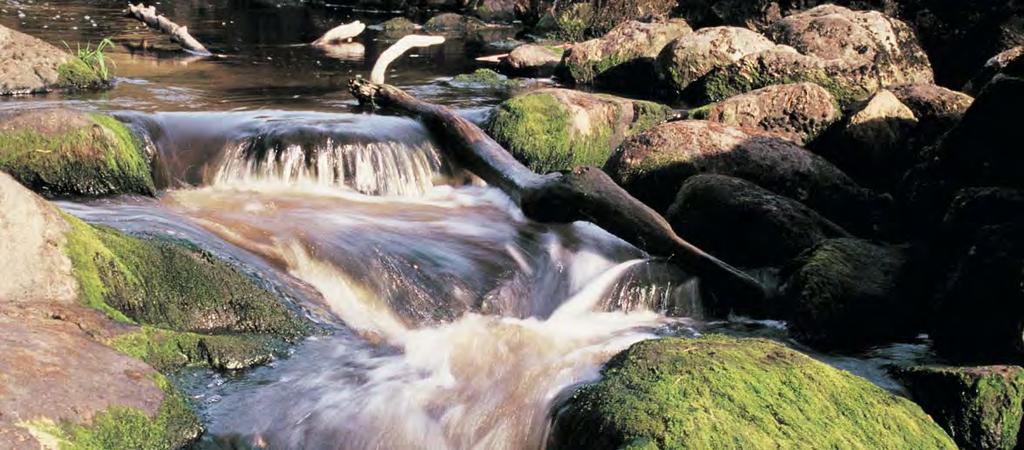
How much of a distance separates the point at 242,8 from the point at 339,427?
26.9 metres

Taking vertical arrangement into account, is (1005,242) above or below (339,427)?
above

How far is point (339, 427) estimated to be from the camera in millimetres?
4273

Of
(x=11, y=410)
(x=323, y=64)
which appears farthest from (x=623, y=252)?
(x=323, y=64)

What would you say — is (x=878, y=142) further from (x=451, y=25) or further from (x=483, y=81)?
(x=451, y=25)

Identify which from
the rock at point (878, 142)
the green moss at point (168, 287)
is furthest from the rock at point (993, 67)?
the green moss at point (168, 287)

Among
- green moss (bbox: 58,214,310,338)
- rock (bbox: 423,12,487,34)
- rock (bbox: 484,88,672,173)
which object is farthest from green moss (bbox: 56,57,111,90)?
rock (bbox: 423,12,487,34)

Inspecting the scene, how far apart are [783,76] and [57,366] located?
966 cm

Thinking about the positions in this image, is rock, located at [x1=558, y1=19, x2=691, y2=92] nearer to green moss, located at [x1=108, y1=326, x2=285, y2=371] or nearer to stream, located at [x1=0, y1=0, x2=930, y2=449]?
stream, located at [x1=0, y1=0, x2=930, y2=449]

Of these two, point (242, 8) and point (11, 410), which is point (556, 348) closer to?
point (11, 410)

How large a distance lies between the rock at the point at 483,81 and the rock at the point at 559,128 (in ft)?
13.8

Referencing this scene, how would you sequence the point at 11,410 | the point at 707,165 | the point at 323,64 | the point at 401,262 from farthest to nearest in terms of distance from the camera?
1. the point at 323,64
2. the point at 707,165
3. the point at 401,262
4. the point at 11,410

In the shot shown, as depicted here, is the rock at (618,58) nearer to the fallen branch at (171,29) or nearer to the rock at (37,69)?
the fallen branch at (171,29)

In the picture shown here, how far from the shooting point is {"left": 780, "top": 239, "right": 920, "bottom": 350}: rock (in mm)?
5891

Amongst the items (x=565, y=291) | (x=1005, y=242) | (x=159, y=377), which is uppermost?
(x=1005, y=242)
